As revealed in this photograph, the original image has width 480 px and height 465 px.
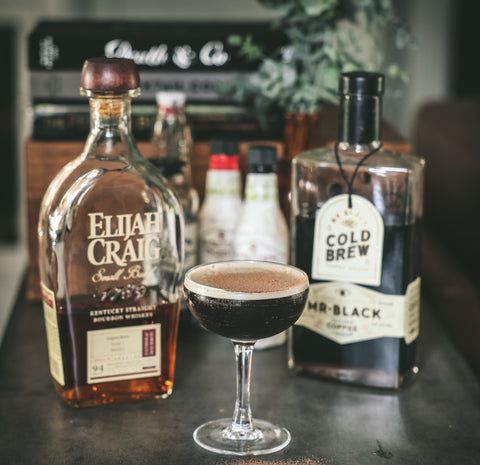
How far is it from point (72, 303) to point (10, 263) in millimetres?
3190

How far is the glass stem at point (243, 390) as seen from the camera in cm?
94

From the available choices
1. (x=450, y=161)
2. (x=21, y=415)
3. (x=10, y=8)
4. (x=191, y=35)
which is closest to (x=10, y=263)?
(x=10, y=8)

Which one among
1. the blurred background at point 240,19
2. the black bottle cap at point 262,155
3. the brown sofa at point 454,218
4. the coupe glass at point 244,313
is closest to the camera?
the coupe glass at point 244,313

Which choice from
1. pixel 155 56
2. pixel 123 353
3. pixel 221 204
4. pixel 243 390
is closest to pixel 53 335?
pixel 123 353

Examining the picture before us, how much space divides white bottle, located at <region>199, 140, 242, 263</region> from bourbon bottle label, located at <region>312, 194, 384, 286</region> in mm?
191

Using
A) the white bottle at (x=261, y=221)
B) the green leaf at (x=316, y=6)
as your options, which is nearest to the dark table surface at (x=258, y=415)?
the white bottle at (x=261, y=221)

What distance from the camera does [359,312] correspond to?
109cm

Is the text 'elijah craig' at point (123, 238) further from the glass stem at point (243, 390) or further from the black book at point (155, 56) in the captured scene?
the black book at point (155, 56)

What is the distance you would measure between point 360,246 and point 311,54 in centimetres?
41

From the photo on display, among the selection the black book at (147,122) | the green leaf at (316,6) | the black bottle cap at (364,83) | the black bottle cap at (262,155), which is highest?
the green leaf at (316,6)

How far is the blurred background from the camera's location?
3162 millimetres

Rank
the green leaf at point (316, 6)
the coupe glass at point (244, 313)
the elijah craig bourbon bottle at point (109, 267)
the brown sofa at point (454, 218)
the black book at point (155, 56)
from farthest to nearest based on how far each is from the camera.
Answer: the brown sofa at point (454, 218) < the black book at point (155, 56) < the green leaf at point (316, 6) < the elijah craig bourbon bottle at point (109, 267) < the coupe glass at point (244, 313)

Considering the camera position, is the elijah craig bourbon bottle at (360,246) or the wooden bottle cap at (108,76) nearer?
the wooden bottle cap at (108,76)

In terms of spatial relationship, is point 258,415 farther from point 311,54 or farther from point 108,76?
point 311,54
